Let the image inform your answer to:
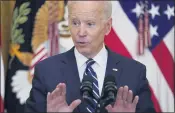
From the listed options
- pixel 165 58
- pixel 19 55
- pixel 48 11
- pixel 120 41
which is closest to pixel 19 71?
pixel 19 55

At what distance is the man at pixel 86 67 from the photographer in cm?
129

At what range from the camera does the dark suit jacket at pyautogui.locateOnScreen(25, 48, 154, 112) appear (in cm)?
128

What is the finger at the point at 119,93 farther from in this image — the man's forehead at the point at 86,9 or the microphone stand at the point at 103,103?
the man's forehead at the point at 86,9

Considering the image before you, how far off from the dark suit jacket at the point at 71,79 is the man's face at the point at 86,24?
0.09 m

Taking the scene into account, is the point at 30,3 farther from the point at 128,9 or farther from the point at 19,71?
the point at 128,9

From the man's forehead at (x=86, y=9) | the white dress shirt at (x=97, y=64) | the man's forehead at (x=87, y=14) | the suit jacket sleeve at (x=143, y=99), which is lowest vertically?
the suit jacket sleeve at (x=143, y=99)

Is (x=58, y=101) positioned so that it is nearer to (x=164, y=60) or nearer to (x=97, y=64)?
(x=97, y=64)

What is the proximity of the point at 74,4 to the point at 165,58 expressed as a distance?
1.60 m

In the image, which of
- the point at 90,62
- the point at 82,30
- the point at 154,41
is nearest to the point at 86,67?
the point at 90,62

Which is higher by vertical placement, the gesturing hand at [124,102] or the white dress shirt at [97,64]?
the white dress shirt at [97,64]

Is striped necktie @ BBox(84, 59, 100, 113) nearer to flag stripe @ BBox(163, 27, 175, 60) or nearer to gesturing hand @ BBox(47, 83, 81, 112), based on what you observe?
gesturing hand @ BBox(47, 83, 81, 112)

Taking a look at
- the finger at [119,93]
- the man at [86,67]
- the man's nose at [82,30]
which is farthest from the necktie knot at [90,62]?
the finger at [119,93]

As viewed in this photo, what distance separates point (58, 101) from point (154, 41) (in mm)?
1726

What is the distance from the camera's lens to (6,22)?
2693 mm
